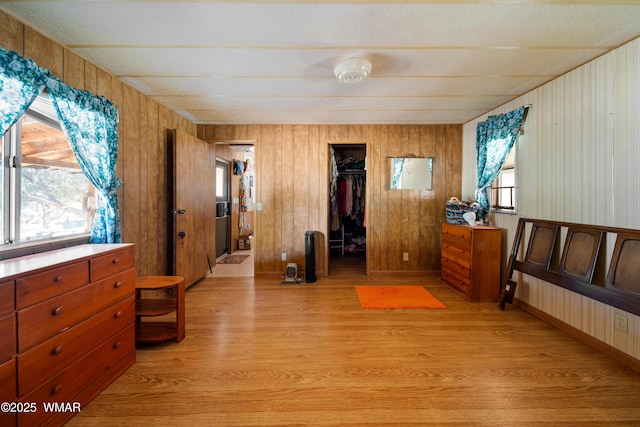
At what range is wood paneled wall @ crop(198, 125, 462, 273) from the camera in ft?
12.6

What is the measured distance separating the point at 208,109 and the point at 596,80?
12.7 ft

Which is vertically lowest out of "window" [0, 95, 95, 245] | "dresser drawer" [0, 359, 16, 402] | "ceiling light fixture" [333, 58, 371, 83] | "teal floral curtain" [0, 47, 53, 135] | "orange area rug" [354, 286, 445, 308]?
"orange area rug" [354, 286, 445, 308]

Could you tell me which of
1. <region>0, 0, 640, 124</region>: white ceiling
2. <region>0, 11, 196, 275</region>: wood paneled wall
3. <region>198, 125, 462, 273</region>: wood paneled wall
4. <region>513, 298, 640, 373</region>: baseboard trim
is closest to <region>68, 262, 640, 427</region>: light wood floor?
<region>513, 298, 640, 373</region>: baseboard trim

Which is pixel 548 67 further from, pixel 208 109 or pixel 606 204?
pixel 208 109

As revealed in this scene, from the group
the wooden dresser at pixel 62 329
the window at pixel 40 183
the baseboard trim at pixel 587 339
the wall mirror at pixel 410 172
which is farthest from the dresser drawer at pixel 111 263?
the baseboard trim at pixel 587 339

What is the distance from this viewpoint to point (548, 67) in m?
2.19

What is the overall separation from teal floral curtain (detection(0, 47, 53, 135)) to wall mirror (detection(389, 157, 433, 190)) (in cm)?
370

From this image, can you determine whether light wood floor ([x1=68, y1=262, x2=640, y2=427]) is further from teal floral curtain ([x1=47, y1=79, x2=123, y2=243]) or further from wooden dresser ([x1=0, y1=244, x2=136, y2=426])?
teal floral curtain ([x1=47, y1=79, x2=123, y2=243])

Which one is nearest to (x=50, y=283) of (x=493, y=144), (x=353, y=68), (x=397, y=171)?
(x=353, y=68)

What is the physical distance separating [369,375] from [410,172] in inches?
118

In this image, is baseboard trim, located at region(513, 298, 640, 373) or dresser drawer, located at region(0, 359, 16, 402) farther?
baseboard trim, located at region(513, 298, 640, 373)

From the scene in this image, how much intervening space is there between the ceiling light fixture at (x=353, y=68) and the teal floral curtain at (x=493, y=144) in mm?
1951

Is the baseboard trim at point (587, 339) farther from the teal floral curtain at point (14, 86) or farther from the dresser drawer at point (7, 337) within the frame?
the teal floral curtain at point (14, 86)

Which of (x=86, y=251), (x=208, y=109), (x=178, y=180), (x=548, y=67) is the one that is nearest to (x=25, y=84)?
(x=86, y=251)
